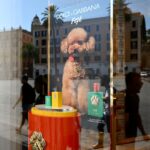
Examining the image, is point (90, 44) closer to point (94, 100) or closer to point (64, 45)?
point (64, 45)

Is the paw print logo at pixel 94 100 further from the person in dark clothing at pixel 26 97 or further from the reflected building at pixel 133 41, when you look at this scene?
the person in dark clothing at pixel 26 97

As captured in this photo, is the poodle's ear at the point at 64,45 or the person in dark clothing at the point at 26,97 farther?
the person in dark clothing at the point at 26,97

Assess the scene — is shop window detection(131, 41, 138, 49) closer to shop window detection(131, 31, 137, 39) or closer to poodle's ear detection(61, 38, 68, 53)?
shop window detection(131, 31, 137, 39)

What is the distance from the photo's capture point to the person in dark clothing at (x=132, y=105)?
3627 mm

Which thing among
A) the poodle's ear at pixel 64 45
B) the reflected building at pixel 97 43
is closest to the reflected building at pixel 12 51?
the poodle's ear at pixel 64 45

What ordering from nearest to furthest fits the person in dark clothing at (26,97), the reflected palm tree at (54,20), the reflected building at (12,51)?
the reflected palm tree at (54,20) → the person in dark clothing at (26,97) → the reflected building at (12,51)

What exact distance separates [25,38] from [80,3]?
1.01 metres

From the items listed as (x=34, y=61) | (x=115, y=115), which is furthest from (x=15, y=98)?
(x=115, y=115)

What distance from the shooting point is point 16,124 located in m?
4.60

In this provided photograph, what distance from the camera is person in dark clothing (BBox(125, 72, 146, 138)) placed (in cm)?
363

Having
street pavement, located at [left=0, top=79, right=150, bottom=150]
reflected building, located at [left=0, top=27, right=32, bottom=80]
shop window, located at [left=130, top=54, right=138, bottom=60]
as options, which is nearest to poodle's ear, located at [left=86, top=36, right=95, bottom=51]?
shop window, located at [left=130, top=54, right=138, bottom=60]

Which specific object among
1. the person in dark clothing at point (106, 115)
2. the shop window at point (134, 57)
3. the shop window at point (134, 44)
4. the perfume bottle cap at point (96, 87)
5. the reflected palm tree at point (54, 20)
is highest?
the reflected palm tree at point (54, 20)

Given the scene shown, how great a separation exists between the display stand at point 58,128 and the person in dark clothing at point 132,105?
61 cm

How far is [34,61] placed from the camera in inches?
163
